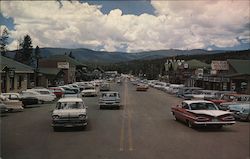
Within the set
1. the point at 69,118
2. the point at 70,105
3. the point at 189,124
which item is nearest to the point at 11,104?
the point at 70,105

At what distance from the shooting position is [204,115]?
17.4 metres

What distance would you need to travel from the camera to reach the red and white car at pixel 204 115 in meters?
17.3

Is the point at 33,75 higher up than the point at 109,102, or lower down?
higher up

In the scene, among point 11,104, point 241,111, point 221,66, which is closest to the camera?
point 241,111

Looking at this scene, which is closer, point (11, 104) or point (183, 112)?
point (183, 112)

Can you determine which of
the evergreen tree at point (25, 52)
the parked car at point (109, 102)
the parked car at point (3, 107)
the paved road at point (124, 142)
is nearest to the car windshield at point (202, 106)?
the paved road at point (124, 142)

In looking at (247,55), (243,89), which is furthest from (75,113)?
(247,55)

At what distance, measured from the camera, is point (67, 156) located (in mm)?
11398

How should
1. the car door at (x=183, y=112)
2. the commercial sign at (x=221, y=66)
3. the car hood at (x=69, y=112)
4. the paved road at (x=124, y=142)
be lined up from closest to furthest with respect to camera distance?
the paved road at (x=124, y=142) < the car hood at (x=69, y=112) < the car door at (x=183, y=112) < the commercial sign at (x=221, y=66)

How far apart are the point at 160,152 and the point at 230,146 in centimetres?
269

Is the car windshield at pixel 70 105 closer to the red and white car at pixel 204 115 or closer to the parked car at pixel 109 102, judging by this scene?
the red and white car at pixel 204 115

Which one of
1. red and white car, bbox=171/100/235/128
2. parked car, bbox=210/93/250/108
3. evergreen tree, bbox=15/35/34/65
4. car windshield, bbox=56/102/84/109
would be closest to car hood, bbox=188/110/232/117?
red and white car, bbox=171/100/235/128

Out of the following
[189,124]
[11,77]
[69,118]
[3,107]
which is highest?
[11,77]

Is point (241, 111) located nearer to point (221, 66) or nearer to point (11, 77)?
point (11, 77)
